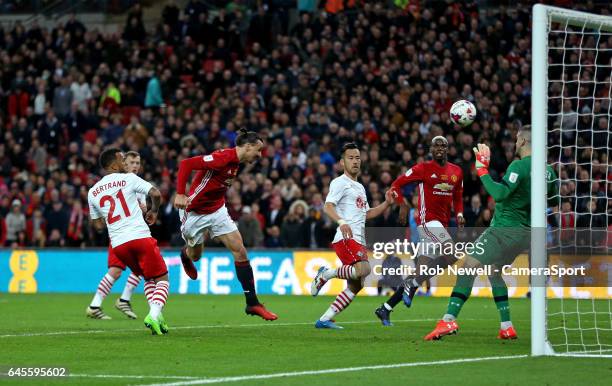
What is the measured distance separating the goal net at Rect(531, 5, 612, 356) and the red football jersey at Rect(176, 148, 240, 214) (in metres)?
3.60

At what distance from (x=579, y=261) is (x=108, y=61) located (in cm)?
1635

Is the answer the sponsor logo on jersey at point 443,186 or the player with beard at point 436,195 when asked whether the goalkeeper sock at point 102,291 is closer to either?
the player with beard at point 436,195

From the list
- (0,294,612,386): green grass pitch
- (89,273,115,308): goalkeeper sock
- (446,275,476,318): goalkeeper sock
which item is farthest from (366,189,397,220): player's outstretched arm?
(89,273,115,308): goalkeeper sock

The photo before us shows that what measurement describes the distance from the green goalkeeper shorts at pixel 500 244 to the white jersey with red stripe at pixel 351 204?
2399 mm

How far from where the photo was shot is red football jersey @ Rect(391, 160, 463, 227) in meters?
15.1

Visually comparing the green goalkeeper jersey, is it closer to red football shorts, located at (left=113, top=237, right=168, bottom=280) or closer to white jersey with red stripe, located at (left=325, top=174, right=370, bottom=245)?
white jersey with red stripe, located at (left=325, top=174, right=370, bottom=245)

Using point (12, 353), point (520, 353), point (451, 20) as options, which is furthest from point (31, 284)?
point (520, 353)

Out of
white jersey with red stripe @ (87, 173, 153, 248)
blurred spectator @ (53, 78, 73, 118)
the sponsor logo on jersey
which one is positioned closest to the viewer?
white jersey with red stripe @ (87, 173, 153, 248)

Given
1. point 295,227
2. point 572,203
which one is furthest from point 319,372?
point 295,227

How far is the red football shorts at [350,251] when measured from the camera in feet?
44.8

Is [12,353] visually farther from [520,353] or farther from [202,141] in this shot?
[202,141]

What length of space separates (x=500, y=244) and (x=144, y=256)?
3.97 m

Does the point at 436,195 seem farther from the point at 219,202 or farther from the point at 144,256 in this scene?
the point at 144,256

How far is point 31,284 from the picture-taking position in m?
25.3
